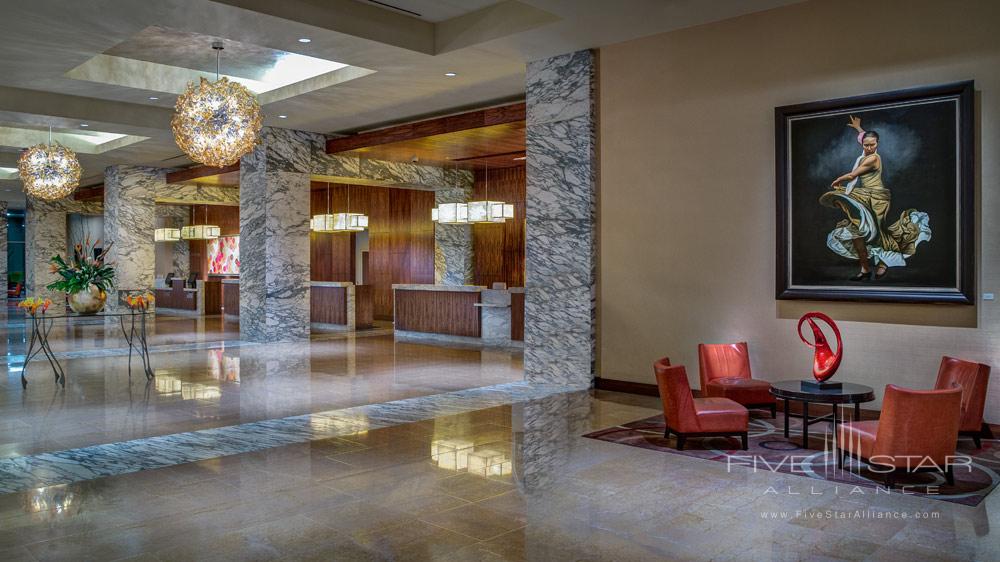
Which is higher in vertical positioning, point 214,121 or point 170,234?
point 214,121

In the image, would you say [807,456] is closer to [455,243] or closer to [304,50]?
[304,50]

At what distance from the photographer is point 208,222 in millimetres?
25609

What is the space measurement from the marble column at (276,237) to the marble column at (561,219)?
242 inches

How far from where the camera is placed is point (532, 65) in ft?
30.3

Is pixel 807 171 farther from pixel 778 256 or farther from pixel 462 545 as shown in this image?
pixel 462 545

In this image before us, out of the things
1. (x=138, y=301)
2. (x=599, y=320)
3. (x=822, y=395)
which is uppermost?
(x=138, y=301)

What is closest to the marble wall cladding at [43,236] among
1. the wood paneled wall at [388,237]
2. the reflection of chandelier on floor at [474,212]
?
the wood paneled wall at [388,237]

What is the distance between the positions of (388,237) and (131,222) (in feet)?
20.9

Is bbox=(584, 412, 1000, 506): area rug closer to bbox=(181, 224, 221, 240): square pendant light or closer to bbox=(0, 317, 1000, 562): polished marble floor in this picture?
bbox=(0, 317, 1000, 562): polished marble floor

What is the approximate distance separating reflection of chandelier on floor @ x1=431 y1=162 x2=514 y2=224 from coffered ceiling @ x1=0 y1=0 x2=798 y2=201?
2370 mm

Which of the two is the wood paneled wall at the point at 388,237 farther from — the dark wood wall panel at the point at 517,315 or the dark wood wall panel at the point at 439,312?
the dark wood wall panel at the point at 517,315

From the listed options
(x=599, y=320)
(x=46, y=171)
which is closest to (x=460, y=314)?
(x=599, y=320)

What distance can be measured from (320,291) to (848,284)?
Answer: 1241cm

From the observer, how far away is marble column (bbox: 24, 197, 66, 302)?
2373cm
